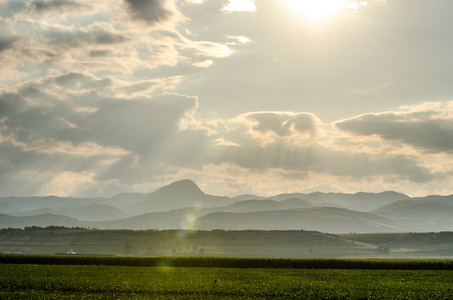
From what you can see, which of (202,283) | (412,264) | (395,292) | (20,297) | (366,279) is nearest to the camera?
(20,297)

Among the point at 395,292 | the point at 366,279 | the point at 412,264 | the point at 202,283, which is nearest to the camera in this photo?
the point at 395,292

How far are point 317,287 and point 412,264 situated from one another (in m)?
49.4

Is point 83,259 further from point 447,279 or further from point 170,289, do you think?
point 447,279

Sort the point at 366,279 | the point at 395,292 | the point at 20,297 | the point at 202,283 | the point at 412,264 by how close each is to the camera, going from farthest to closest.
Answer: the point at 412,264
the point at 366,279
the point at 202,283
the point at 395,292
the point at 20,297

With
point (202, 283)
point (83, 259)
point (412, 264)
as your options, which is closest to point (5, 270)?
point (83, 259)

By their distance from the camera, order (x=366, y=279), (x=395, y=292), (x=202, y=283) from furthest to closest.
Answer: (x=366, y=279) → (x=202, y=283) → (x=395, y=292)

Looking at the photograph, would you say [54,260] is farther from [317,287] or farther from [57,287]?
[317,287]

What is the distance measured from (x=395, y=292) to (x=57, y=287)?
1714 inches

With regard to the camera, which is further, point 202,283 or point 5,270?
point 5,270

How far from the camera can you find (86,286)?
181ft

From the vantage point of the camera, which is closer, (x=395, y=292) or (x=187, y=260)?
(x=395, y=292)

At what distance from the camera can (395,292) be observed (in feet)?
174

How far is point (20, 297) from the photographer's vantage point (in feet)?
151

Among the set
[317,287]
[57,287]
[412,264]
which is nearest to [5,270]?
[57,287]
